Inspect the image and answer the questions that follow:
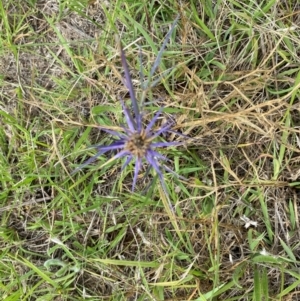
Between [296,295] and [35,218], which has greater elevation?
[35,218]

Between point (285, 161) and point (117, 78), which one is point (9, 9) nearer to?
point (117, 78)

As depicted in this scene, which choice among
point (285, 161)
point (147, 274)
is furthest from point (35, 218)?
point (285, 161)

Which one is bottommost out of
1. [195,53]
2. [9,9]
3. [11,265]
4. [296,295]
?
[296,295]

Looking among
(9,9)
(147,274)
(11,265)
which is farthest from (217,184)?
(9,9)

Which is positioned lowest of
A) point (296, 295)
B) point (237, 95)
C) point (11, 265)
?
point (296, 295)

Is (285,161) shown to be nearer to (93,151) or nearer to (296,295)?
(296,295)

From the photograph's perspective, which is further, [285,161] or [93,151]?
[93,151]
